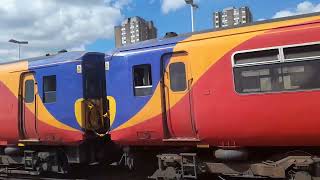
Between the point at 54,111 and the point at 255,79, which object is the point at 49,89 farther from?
the point at 255,79

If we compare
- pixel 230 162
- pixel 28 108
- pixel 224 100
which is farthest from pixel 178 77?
pixel 28 108

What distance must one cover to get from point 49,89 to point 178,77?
13.5 ft

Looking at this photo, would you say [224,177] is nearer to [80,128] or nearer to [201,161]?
[201,161]

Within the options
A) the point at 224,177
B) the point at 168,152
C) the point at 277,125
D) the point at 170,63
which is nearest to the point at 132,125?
the point at 168,152

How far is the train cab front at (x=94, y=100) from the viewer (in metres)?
11.8

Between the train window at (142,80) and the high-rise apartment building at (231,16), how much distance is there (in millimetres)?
18851

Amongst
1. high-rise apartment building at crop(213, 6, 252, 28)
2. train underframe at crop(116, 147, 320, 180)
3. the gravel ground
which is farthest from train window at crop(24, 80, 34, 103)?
high-rise apartment building at crop(213, 6, 252, 28)

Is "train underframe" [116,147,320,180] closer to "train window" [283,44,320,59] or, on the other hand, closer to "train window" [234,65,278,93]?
"train window" [234,65,278,93]

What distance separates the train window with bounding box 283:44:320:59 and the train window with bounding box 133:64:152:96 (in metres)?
2.99

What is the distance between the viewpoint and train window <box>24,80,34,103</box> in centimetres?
1275

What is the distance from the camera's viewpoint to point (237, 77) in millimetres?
8898

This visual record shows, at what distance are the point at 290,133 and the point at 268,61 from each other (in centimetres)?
130

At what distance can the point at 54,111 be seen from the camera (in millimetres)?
12086

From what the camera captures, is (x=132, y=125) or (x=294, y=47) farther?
(x=132, y=125)
